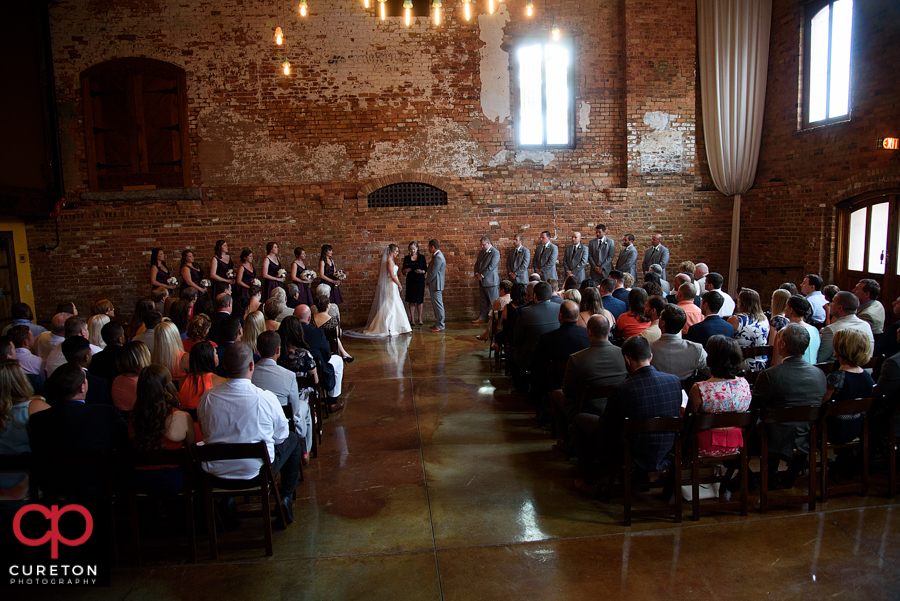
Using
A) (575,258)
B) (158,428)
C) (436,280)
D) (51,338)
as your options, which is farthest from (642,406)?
(575,258)

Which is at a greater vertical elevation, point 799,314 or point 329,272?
point 329,272

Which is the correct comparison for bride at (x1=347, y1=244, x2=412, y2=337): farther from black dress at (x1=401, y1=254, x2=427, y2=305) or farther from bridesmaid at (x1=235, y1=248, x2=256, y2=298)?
bridesmaid at (x1=235, y1=248, x2=256, y2=298)

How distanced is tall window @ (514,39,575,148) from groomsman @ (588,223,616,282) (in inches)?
75.3

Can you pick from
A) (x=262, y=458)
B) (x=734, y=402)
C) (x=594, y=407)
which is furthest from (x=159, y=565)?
(x=734, y=402)

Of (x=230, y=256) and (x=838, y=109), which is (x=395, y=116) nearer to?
(x=230, y=256)

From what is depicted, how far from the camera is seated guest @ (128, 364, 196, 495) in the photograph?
11.2 ft

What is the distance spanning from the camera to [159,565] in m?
3.51

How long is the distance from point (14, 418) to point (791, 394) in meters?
4.94

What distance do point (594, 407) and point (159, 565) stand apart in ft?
10.0

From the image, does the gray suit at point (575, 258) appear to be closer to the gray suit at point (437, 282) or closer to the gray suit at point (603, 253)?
the gray suit at point (603, 253)

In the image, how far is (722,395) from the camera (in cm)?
384

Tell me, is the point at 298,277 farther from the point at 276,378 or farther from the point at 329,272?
the point at 276,378

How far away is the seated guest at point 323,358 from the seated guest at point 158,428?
1590 millimetres

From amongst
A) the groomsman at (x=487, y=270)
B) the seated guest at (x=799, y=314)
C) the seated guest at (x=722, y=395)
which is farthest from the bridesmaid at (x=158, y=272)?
the seated guest at (x=799, y=314)
